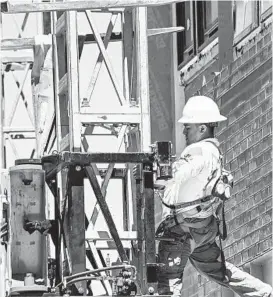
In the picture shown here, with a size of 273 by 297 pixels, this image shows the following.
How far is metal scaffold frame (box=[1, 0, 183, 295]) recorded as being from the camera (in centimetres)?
1555

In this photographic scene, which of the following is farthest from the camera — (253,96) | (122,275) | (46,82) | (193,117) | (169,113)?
(169,113)

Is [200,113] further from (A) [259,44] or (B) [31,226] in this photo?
(A) [259,44]

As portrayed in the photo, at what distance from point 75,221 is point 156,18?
12004 millimetres

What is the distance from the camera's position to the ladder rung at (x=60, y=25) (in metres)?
17.1

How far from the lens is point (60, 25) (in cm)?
1727

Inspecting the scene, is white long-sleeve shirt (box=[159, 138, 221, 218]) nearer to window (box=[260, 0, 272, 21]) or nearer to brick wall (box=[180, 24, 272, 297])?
brick wall (box=[180, 24, 272, 297])

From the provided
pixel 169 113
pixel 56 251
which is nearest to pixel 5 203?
pixel 56 251

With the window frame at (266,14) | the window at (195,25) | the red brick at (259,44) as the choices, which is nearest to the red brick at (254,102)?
the red brick at (259,44)

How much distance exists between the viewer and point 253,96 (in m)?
22.4

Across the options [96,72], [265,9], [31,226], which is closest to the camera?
[31,226]

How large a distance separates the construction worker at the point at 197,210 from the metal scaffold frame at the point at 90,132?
36cm

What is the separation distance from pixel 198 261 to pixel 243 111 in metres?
6.19

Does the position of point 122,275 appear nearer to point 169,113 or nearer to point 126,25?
point 126,25

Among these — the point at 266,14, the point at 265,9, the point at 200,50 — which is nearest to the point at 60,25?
the point at 266,14
